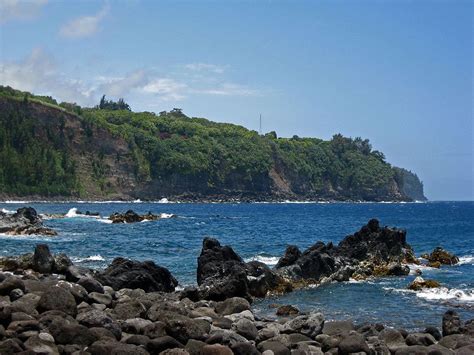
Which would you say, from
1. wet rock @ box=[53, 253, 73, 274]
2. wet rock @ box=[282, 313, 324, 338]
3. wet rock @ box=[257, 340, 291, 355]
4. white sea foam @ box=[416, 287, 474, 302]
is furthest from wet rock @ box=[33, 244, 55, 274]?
white sea foam @ box=[416, 287, 474, 302]

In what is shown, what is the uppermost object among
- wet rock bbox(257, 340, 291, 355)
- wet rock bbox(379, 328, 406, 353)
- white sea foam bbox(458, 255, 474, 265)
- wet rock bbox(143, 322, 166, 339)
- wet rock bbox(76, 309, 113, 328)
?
wet rock bbox(76, 309, 113, 328)

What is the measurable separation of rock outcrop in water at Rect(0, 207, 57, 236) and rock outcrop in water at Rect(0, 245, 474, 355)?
39.2 m

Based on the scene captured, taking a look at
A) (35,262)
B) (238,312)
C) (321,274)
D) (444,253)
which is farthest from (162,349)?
(444,253)

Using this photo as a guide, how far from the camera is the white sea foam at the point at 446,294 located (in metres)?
27.6

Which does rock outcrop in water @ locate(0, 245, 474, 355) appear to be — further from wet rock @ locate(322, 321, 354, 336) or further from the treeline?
the treeline

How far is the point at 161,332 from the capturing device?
1523 centimetres

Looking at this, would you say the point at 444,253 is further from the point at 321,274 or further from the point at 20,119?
the point at 20,119

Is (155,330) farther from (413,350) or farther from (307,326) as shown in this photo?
(413,350)

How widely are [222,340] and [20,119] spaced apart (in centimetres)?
15853

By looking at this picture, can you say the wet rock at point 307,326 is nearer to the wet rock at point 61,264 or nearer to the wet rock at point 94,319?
the wet rock at point 94,319

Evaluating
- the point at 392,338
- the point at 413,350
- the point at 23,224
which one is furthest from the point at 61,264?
the point at 23,224

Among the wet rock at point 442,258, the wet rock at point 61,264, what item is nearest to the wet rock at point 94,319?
the wet rock at point 61,264

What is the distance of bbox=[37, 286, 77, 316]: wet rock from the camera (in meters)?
16.2

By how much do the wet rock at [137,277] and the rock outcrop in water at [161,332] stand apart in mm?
6155
